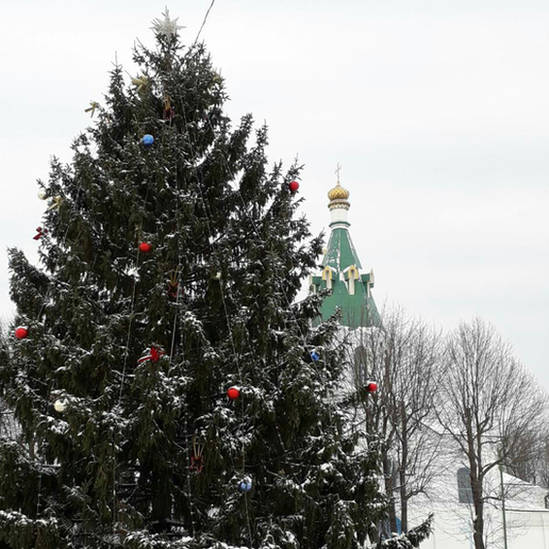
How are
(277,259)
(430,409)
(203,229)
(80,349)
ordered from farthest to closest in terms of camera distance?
(430,409) → (203,229) → (277,259) → (80,349)

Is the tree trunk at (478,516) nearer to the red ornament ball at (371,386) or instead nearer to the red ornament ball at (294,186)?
the red ornament ball at (371,386)

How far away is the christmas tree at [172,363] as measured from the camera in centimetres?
732

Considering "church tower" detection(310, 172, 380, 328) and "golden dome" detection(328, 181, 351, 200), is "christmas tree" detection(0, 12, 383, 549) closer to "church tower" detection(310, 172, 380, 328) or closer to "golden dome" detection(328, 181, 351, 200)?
"church tower" detection(310, 172, 380, 328)

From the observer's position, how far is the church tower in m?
34.4

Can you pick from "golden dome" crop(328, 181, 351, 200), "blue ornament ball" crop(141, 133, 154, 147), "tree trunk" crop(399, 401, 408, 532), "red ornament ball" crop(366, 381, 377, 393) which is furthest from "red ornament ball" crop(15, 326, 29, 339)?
"golden dome" crop(328, 181, 351, 200)

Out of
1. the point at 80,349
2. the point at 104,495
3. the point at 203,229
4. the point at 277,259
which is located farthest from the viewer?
the point at 203,229

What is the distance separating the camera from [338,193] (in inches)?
1515

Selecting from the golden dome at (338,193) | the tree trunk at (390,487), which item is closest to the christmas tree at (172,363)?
the tree trunk at (390,487)

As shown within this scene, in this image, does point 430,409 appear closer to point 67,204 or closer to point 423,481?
point 423,481

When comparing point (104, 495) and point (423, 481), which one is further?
point (423, 481)

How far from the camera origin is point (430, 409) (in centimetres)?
2117

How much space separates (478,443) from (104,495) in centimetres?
1653

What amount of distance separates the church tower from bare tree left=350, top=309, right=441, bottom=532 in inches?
407

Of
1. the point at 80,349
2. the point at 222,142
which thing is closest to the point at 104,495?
the point at 80,349
